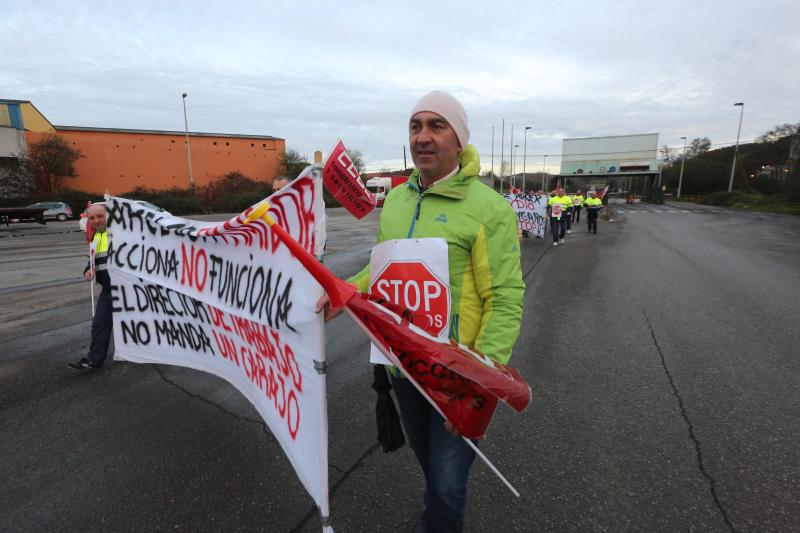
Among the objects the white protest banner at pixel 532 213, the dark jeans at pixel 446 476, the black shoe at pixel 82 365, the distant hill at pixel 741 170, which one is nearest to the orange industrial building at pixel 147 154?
the white protest banner at pixel 532 213

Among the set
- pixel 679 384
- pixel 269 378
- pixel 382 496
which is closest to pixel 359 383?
pixel 382 496

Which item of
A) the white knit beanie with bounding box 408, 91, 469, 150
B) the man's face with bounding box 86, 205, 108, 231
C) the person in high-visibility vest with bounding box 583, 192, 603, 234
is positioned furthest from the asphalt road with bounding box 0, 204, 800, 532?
the person in high-visibility vest with bounding box 583, 192, 603, 234

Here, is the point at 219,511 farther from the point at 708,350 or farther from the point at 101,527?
the point at 708,350

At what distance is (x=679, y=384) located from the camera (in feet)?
12.2

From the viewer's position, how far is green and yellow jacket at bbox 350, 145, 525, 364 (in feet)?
5.58

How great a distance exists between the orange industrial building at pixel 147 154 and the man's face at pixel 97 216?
36917 millimetres

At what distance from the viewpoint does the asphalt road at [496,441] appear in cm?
232

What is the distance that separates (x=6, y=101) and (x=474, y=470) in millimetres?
48347

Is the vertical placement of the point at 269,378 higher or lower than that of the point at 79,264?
higher

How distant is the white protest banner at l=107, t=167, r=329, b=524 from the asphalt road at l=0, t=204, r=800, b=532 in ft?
1.84

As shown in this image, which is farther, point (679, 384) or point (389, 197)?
point (679, 384)

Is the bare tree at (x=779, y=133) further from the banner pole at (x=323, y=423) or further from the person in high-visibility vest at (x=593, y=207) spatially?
the banner pole at (x=323, y=423)

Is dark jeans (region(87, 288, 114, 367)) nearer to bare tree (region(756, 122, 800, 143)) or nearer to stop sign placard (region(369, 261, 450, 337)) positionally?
stop sign placard (region(369, 261, 450, 337))

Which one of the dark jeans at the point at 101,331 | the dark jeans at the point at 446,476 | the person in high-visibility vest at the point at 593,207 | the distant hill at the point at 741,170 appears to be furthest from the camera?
the distant hill at the point at 741,170
